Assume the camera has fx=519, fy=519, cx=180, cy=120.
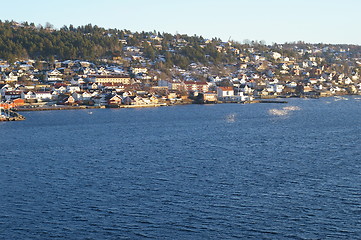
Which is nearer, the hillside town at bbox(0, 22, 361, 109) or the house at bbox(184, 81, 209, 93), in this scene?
the hillside town at bbox(0, 22, 361, 109)

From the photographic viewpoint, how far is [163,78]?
41.8 m

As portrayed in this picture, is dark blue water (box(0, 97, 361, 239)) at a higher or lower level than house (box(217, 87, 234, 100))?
lower

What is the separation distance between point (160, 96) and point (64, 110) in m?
7.85

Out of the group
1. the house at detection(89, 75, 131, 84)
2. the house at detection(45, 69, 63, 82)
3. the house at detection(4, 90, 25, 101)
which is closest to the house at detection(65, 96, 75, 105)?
the house at detection(4, 90, 25, 101)

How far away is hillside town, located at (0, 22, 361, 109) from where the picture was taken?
30.2 metres

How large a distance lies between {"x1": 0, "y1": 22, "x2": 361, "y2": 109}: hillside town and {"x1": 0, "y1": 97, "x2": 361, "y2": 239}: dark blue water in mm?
12383

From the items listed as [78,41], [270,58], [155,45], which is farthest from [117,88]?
[270,58]

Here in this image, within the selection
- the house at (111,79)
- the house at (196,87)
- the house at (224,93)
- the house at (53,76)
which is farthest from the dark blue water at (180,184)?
the house at (196,87)

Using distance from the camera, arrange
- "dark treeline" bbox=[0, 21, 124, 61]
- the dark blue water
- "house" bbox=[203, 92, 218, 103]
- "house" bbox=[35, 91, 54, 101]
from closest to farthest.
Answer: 1. the dark blue water
2. "house" bbox=[35, 91, 54, 101]
3. "house" bbox=[203, 92, 218, 103]
4. "dark treeline" bbox=[0, 21, 124, 61]

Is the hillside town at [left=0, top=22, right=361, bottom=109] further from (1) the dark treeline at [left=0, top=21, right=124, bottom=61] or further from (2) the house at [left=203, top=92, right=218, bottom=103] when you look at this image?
(1) the dark treeline at [left=0, top=21, right=124, bottom=61]

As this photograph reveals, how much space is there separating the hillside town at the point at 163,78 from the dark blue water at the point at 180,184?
1238 centimetres

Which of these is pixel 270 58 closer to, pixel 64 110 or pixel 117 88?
pixel 117 88

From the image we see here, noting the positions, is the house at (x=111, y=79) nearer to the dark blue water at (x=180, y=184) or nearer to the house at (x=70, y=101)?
the house at (x=70, y=101)

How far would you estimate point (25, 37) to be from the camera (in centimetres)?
4428
